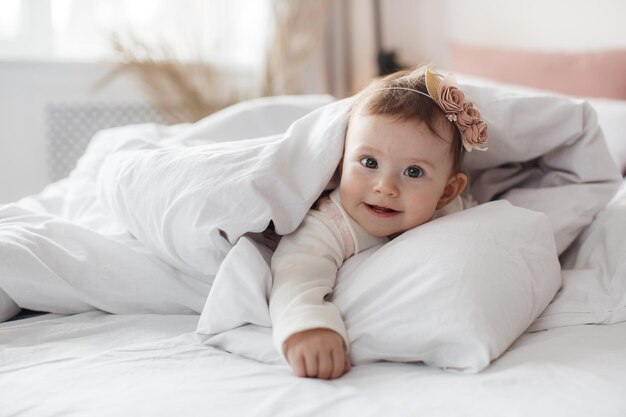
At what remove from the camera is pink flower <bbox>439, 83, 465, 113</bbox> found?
41.9 inches

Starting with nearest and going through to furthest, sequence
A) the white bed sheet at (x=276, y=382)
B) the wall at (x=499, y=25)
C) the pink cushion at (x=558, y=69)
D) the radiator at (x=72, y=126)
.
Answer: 1. the white bed sheet at (x=276, y=382)
2. the pink cushion at (x=558, y=69)
3. the wall at (x=499, y=25)
4. the radiator at (x=72, y=126)

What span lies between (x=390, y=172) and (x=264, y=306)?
283 millimetres

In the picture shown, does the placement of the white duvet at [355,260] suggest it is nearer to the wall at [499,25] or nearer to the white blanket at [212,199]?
the white blanket at [212,199]

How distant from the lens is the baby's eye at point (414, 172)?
1095mm

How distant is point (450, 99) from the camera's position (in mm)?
1062

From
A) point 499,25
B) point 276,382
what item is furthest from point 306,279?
point 499,25

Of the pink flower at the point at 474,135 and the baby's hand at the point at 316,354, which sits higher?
the pink flower at the point at 474,135

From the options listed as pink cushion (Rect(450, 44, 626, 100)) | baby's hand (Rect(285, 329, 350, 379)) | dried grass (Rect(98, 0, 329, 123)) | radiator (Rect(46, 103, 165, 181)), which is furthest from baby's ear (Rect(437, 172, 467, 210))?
radiator (Rect(46, 103, 165, 181))

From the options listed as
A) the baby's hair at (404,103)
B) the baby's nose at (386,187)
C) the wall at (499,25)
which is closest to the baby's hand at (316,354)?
the baby's nose at (386,187)

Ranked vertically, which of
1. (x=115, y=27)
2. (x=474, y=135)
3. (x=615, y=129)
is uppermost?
(x=115, y=27)

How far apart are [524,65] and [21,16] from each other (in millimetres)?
1932

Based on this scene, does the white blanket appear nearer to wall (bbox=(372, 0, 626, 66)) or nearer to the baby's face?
the baby's face

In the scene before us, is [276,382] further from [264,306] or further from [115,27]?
[115,27]

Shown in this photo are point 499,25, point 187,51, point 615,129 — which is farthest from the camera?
point 187,51
